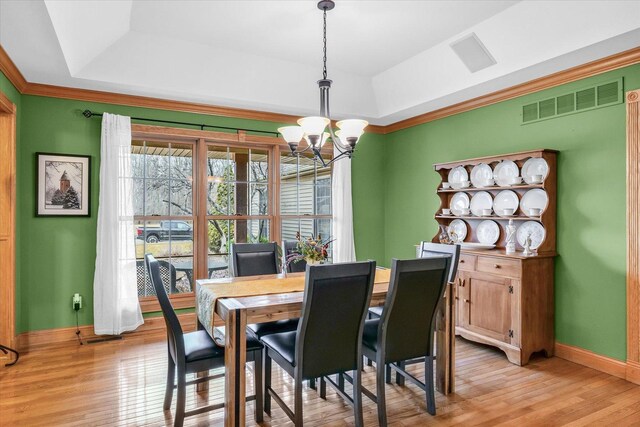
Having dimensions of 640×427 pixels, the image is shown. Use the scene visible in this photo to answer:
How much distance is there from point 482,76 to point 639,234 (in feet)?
6.34

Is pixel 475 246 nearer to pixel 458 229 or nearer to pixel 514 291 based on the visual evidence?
pixel 458 229

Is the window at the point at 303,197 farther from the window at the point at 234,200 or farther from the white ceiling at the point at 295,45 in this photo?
the white ceiling at the point at 295,45

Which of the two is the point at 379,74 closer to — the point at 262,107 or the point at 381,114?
the point at 381,114

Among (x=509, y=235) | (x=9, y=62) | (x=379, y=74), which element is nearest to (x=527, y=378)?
(x=509, y=235)

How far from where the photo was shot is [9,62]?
333 centimetres

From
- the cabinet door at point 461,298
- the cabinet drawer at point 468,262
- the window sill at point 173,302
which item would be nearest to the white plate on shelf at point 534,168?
the cabinet drawer at point 468,262

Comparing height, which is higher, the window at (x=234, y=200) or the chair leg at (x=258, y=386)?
the window at (x=234, y=200)

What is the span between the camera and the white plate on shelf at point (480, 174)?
14.3 ft

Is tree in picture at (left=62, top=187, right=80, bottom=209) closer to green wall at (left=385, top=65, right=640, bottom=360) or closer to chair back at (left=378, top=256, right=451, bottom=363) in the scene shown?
chair back at (left=378, top=256, right=451, bottom=363)

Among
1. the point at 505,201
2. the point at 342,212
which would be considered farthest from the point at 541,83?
the point at 342,212

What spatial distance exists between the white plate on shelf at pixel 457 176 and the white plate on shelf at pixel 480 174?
0.09 meters

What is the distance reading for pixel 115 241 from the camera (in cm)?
421

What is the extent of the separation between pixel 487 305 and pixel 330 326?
2155mm

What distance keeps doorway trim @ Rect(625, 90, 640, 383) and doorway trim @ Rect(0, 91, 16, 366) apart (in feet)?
17.3
